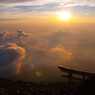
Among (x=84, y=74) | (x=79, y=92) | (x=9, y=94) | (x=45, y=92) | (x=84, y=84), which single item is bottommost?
(x=9, y=94)

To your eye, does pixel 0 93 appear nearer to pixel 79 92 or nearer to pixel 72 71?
pixel 72 71

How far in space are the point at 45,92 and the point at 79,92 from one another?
22.6ft

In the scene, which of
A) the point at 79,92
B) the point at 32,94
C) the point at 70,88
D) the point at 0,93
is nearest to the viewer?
the point at 79,92

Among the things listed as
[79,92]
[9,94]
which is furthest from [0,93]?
[79,92]

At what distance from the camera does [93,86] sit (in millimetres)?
6445

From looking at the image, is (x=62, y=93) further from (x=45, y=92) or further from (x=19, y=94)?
(x=19, y=94)

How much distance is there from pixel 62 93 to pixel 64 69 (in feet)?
10.6

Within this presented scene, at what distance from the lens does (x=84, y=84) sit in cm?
680

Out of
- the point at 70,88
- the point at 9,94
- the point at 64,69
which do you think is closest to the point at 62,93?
the point at 70,88

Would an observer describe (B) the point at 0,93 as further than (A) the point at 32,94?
No

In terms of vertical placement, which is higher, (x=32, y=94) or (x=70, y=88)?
(x=70, y=88)

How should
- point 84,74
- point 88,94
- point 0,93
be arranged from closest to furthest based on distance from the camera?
point 88,94
point 84,74
point 0,93

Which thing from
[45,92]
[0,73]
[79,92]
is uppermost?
[79,92]

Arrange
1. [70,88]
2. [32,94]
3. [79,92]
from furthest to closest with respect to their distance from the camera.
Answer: [32,94]
[70,88]
[79,92]
